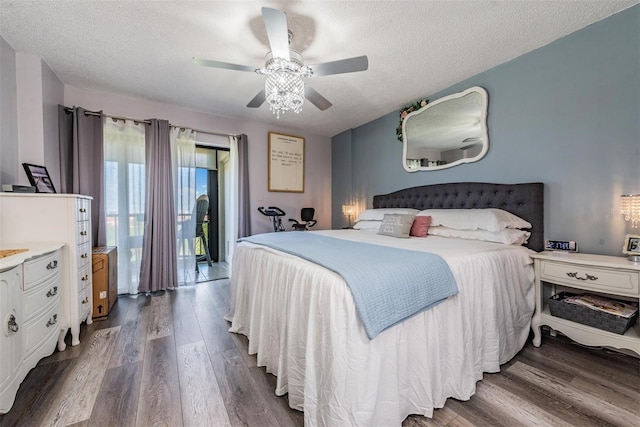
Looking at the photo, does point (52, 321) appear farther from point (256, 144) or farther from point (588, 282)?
point (588, 282)

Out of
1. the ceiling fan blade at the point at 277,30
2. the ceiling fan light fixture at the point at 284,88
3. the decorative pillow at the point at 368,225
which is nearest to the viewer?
the ceiling fan blade at the point at 277,30

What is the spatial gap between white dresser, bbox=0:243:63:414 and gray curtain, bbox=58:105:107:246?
134 centimetres

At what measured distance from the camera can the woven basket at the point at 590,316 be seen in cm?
162

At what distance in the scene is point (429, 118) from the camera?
10.4 feet

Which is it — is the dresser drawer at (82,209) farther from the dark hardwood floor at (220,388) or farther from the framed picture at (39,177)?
the dark hardwood floor at (220,388)

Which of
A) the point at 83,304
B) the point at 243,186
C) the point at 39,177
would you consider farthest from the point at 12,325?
the point at 243,186

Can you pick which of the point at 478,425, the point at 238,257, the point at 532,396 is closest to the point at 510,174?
the point at 532,396

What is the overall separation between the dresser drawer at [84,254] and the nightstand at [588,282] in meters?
3.68

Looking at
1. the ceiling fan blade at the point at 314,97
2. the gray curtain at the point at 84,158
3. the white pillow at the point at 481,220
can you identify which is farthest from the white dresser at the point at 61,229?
the white pillow at the point at 481,220

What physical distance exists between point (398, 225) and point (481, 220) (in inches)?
28.3

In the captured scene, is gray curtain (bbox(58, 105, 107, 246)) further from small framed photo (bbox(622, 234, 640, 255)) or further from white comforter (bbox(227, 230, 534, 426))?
small framed photo (bbox(622, 234, 640, 255))

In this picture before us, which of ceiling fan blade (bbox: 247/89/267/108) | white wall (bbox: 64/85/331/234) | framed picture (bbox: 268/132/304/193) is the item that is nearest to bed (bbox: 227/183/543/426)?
ceiling fan blade (bbox: 247/89/267/108)

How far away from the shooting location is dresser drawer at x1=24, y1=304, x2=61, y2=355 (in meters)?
1.46

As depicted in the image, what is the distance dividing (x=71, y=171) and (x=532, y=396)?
15.3ft
